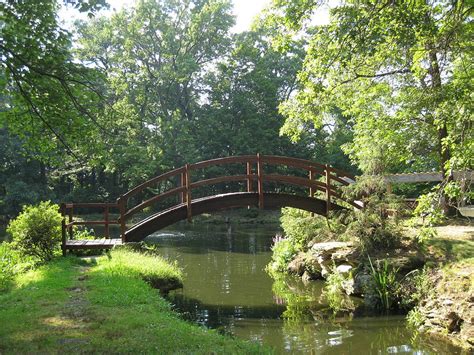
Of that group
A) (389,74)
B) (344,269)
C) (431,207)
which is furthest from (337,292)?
(389,74)

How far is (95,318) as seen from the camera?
271 inches

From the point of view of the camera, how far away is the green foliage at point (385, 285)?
10.2 meters

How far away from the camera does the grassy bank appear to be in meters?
5.70

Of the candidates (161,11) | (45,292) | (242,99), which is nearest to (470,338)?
(45,292)

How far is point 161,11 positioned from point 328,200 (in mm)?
32103

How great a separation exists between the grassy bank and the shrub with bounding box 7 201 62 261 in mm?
1468

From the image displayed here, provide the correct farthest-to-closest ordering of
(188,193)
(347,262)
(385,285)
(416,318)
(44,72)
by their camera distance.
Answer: (188,193) < (347,262) < (385,285) < (416,318) < (44,72)

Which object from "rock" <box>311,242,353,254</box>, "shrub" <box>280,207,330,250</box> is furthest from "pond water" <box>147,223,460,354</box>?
"shrub" <box>280,207,330,250</box>

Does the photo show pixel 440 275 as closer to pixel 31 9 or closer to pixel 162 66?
pixel 31 9

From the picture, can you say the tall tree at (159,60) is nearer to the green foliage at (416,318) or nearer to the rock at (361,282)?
the rock at (361,282)

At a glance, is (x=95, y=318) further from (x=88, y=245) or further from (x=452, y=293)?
(x=452, y=293)

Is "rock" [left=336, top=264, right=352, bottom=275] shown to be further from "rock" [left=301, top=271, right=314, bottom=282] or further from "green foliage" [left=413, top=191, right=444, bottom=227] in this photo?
"green foliage" [left=413, top=191, right=444, bottom=227]

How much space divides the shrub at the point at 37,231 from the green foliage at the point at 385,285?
8395mm

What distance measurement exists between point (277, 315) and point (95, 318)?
454cm
